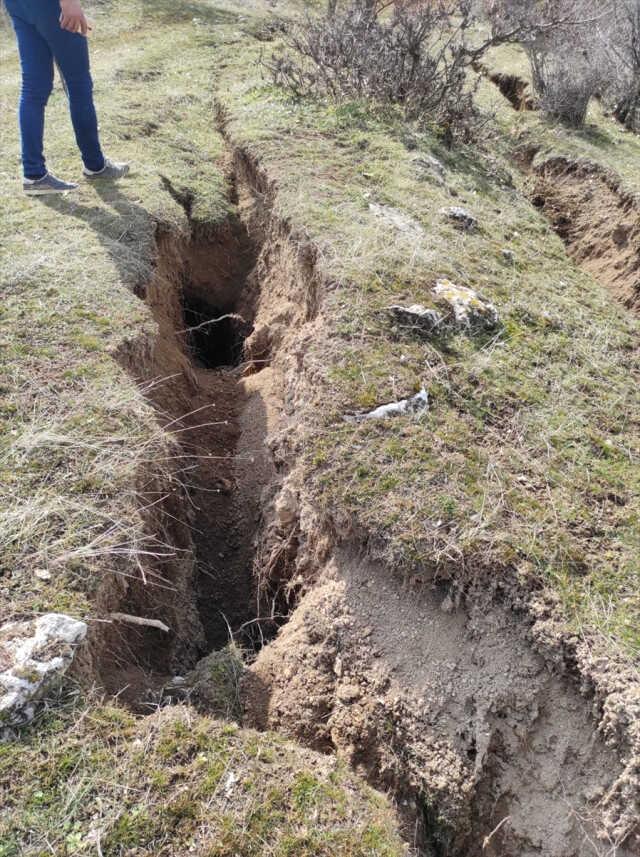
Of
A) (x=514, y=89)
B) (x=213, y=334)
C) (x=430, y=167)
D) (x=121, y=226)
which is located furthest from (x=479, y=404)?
(x=514, y=89)

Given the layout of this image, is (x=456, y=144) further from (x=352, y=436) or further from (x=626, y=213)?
(x=352, y=436)

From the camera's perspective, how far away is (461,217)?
510 cm

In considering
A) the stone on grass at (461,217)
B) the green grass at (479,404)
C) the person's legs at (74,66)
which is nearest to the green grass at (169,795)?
the green grass at (479,404)

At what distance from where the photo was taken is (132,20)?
36.4ft

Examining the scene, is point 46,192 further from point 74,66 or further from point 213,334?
point 213,334

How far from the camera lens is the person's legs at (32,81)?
4359 mm

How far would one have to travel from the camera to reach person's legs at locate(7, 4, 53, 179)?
14.3ft

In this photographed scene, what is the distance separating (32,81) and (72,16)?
0.61 metres

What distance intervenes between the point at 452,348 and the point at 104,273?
96.4 inches

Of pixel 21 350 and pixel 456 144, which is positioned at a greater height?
pixel 456 144

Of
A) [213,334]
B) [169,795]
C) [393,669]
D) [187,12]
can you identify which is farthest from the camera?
[187,12]

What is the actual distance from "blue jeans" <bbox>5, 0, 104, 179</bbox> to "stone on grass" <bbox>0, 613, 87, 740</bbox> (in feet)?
13.2

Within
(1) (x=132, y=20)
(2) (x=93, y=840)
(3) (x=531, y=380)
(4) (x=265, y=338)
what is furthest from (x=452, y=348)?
(1) (x=132, y=20)

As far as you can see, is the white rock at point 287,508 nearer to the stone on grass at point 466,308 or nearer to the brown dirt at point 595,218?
the stone on grass at point 466,308
